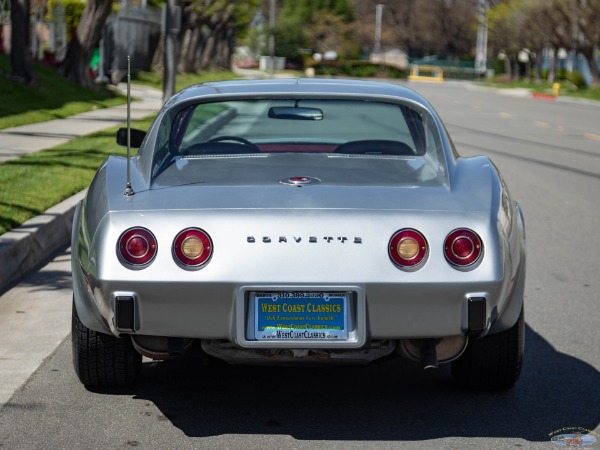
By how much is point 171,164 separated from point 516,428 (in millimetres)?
1958

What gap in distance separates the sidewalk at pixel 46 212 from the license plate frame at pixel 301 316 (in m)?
3.61

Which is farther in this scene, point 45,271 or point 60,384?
point 45,271

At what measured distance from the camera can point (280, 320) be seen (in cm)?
448

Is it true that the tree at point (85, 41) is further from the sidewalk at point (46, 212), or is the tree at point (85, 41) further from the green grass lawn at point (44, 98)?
the sidewalk at point (46, 212)

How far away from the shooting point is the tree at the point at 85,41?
33.0 m

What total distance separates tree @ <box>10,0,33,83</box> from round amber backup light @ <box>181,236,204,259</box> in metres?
23.5

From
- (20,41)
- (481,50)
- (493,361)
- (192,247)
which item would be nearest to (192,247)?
(192,247)

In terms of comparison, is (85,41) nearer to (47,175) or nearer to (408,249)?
(47,175)

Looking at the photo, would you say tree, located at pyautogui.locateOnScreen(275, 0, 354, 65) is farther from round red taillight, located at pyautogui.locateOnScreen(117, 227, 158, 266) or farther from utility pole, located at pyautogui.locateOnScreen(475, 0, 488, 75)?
round red taillight, located at pyautogui.locateOnScreen(117, 227, 158, 266)

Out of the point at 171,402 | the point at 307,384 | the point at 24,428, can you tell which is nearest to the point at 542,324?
the point at 307,384

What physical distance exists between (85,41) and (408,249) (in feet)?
98.8

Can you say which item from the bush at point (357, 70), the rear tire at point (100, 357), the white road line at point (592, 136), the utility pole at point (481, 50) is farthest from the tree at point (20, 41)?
the bush at point (357, 70)

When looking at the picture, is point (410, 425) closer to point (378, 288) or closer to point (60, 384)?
point (378, 288)

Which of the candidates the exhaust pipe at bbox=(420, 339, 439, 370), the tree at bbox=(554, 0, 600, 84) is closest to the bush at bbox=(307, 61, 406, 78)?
the tree at bbox=(554, 0, 600, 84)
